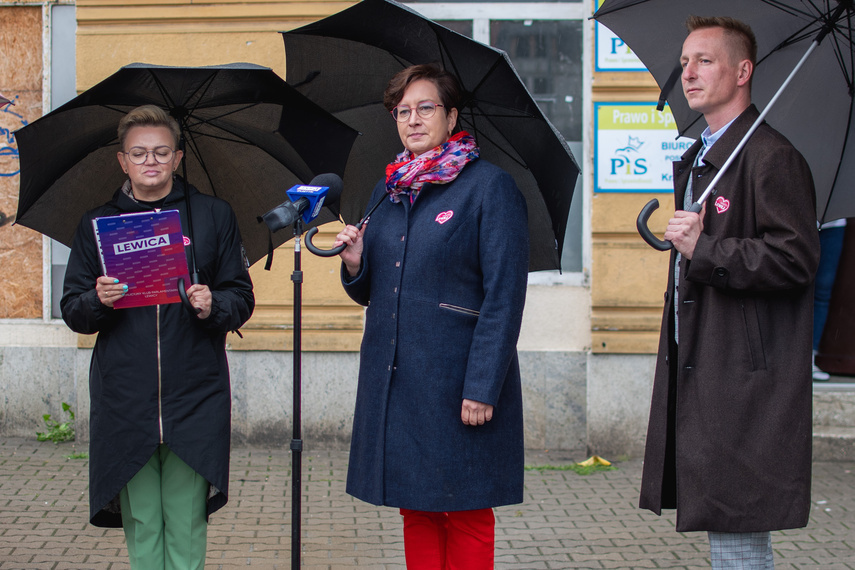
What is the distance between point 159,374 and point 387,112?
1.43m

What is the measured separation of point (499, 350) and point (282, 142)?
1311mm

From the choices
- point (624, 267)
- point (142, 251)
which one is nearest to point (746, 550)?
point (142, 251)

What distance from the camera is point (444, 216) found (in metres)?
3.29

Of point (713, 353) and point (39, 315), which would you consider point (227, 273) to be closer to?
point (713, 353)

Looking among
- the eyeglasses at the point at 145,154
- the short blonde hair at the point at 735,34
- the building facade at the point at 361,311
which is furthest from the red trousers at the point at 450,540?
the building facade at the point at 361,311

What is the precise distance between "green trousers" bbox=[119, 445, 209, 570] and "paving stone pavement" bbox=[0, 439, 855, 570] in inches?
45.1

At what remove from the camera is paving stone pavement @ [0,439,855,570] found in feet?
15.6

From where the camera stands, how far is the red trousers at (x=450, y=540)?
335 cm

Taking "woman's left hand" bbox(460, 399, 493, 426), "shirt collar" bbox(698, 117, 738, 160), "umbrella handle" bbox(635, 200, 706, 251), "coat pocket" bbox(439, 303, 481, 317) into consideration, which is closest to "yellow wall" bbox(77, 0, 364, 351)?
"coat pocket" bbox(439, 303, 481, 317)

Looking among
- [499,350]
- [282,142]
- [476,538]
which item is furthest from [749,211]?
[282,142]

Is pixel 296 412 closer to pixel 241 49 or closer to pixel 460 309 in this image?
pixel 460 309

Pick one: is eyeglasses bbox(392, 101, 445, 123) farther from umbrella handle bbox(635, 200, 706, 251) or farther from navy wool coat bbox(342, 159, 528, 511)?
umbrella handle bbox(635, 200, 706, 251)

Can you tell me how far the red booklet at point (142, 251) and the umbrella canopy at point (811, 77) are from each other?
2076 millimetres

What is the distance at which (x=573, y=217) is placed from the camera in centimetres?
716
